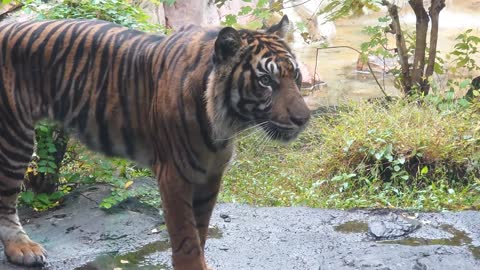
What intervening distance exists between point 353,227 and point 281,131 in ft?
5.88

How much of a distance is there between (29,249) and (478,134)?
3991 mm

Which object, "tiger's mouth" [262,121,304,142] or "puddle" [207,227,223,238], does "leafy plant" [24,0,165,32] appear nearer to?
"puddle" [207,227,223,238]

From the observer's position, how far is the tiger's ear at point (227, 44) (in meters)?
3.28

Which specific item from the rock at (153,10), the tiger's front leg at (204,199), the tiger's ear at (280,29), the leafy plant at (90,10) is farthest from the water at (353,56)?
the tiger's ear at (280,29)

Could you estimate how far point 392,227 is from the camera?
15.7ft

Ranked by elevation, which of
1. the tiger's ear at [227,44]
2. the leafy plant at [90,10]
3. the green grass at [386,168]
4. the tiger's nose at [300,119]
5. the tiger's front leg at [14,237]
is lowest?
the green grass at [386,168]

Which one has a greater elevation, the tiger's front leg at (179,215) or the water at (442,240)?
the tiger's front leg at (179,215)

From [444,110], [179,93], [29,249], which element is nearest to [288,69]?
[179,93]

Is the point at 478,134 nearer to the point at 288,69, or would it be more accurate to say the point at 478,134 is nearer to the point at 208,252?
the point at 208,252

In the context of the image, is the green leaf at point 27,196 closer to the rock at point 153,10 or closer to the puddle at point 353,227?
the puddle at point 353,227

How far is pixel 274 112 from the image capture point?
3346mm

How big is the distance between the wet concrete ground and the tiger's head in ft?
4.08

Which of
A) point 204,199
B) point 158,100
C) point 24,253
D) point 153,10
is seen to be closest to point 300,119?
point 158,100

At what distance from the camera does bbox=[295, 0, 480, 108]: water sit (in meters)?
11.2
